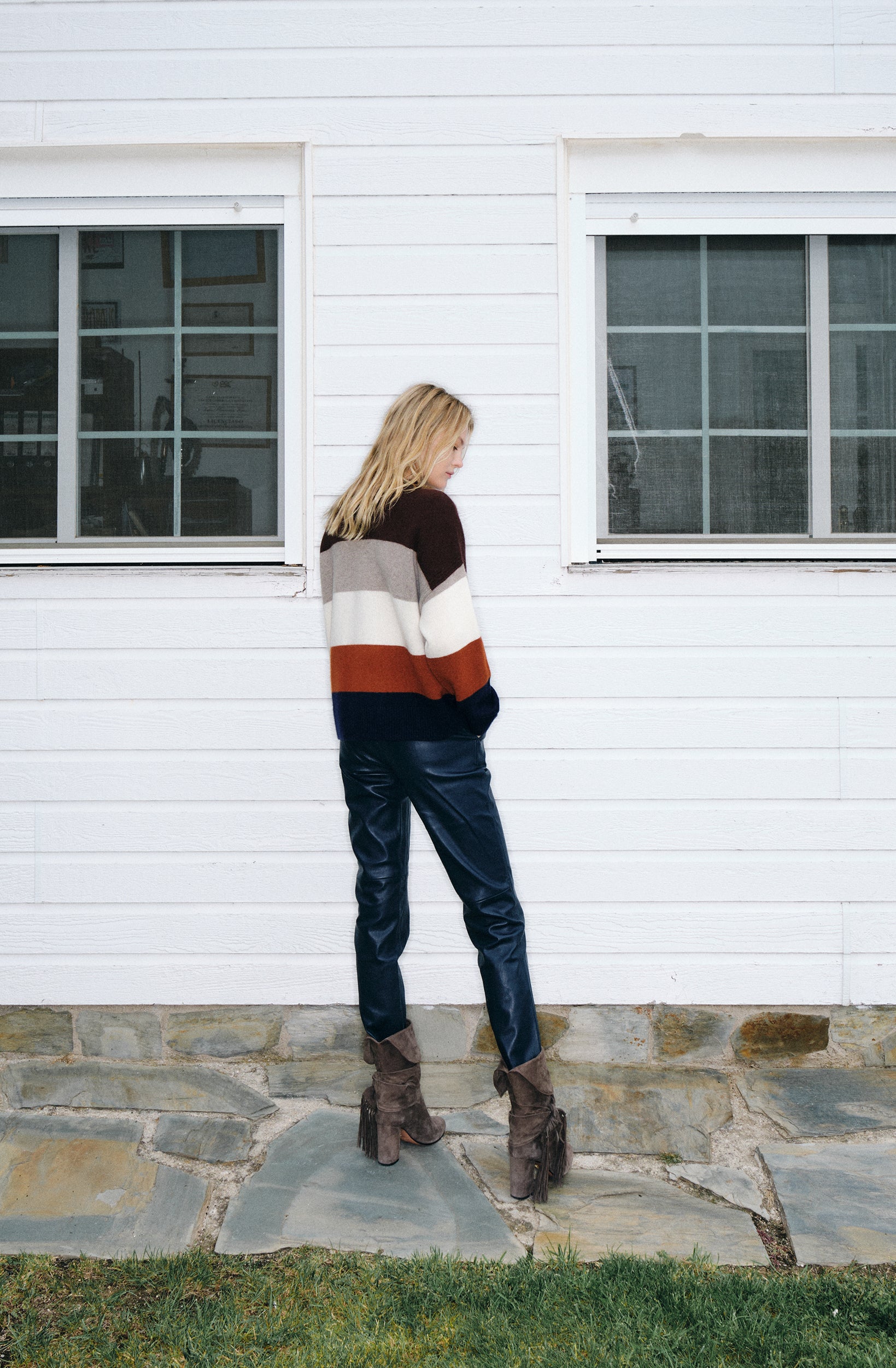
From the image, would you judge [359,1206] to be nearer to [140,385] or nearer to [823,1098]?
[823,1098]

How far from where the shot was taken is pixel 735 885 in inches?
140

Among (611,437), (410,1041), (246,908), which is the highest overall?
(611,437)

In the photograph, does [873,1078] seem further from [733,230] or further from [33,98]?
[33,98]

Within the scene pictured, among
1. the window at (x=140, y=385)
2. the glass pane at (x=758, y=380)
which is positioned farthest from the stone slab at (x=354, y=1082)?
the glass pane at (x=758, y=380)

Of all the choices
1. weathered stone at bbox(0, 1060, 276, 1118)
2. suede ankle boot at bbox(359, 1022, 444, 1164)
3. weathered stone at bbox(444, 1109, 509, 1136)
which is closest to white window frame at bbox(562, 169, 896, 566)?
suede ankle boot at bbox(359, 1022, 444, 1164)

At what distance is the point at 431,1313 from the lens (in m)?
2.29

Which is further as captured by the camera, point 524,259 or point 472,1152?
point 524,259

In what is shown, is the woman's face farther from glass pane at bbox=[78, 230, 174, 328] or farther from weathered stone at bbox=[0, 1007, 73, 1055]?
weathered stone at bbox=[0, 1007, 73, 1055]

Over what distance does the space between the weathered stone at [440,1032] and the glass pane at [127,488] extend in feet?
5.98

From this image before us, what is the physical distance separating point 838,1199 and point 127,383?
10.8 feet

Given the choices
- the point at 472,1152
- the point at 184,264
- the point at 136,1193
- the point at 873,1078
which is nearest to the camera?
the point at 136,1193

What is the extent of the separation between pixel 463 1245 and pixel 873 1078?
5.30 ft

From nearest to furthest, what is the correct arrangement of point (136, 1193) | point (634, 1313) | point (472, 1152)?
point (634, 1313), point (136, 1193), point (472, 1152)

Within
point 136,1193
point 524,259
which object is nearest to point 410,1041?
point 136,1193
